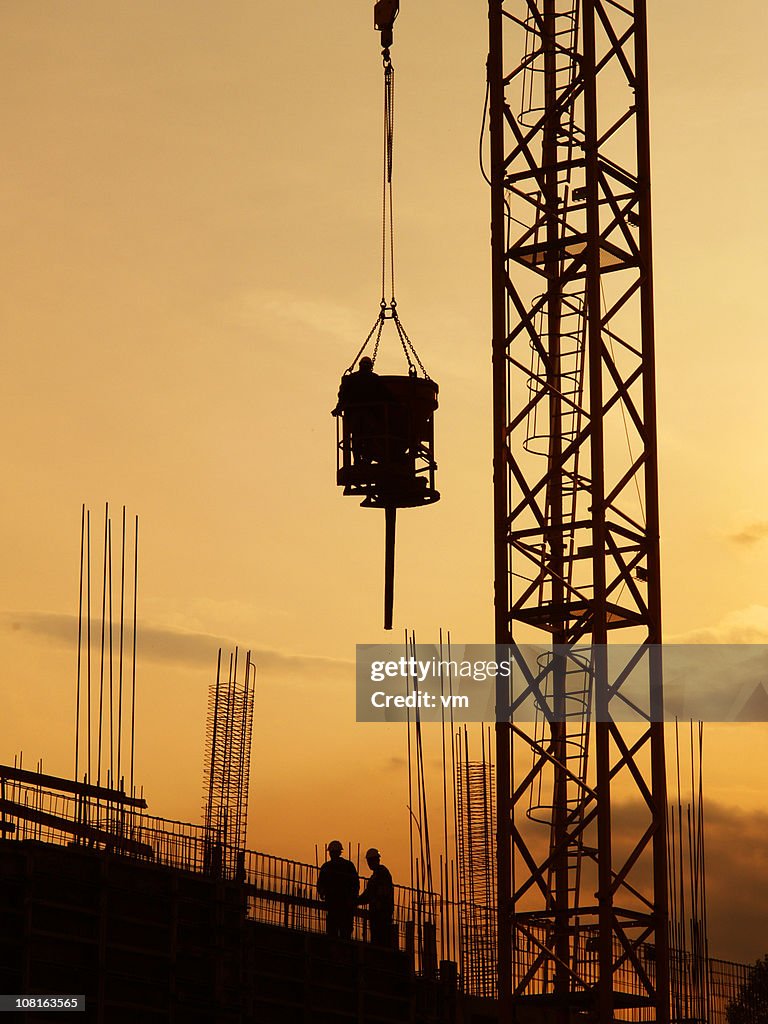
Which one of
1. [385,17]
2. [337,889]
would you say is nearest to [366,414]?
[337,889]

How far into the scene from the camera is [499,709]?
91.5ft

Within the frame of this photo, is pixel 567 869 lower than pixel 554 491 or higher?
lower

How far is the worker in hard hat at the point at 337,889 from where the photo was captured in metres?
25.0

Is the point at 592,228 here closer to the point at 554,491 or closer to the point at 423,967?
the point at 554,491

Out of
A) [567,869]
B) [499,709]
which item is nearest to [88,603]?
[499,709]

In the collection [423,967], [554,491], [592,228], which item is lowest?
[423,967]

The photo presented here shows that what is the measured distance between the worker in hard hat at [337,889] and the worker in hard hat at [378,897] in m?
0.20

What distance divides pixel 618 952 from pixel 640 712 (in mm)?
3632

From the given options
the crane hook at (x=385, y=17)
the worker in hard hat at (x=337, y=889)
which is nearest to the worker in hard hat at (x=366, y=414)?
the worker in hard hat at (x=337, y=889)

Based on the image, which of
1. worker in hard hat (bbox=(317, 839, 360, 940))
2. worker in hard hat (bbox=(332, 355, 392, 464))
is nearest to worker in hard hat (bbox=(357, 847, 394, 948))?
worker in hard hat (bbox=(317, 839, 360, 940))

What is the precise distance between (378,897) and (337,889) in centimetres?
67

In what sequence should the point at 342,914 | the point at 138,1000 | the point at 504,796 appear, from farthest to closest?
1. the point at 504,796
2. the point at 342,914
3. the point at 138,1000

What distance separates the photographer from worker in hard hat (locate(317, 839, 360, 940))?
82.1 ft

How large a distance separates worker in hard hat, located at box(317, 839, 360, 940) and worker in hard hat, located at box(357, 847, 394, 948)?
20cm
